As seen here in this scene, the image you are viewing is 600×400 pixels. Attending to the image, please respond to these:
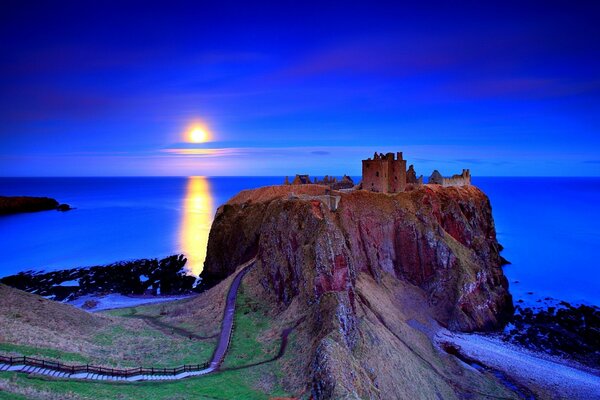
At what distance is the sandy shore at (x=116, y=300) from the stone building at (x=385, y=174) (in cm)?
3486

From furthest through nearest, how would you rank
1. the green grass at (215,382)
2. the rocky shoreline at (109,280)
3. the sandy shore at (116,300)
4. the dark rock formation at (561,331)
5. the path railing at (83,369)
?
the rocky shoreline at (109,280) < the sandy shore at (116,300) < the dark rock formation at (561,331) < the path railing at (83,369) < the green grass at (215,382)

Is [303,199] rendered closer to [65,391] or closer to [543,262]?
[65,391]

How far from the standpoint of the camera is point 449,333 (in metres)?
54.3

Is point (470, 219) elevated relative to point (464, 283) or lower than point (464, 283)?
elevated

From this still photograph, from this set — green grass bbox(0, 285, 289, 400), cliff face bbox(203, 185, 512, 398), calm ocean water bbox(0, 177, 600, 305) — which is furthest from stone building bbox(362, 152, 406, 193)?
green grass bbox(0, 285, 289, 400)

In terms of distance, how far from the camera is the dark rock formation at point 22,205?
180 m

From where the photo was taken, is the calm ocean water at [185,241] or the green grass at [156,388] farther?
the calm ocean water at [185,241]

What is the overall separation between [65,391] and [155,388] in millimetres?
5966

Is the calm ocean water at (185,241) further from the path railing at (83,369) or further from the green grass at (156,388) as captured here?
the green grass at (156,388)

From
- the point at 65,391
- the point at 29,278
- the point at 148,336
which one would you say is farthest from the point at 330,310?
the point at 29,278

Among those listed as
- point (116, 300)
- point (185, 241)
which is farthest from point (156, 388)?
point (185, 241)

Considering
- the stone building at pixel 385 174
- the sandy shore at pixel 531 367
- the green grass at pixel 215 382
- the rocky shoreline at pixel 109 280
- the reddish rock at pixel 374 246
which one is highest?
the stone building at pixel 385 174

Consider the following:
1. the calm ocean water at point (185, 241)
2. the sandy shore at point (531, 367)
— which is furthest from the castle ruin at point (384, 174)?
the calm ocean water at point (185, 241)

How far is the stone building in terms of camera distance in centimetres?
6806
